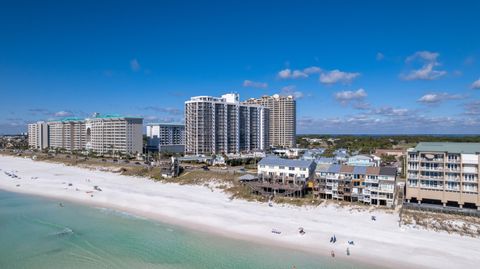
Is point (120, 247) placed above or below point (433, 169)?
below

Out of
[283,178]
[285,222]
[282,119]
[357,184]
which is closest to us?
[285,222]

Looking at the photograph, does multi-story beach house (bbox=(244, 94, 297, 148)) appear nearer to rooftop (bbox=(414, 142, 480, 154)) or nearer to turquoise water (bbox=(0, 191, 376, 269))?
rooftop (bbox=(414, 142, 480, 154))

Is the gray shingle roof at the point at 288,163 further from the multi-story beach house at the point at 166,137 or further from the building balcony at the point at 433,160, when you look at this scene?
the multi-story beach house at the point at 166,137

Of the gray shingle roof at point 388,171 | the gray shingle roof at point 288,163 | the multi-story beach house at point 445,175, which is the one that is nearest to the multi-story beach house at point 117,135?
the gray shingle roof at point 288,163

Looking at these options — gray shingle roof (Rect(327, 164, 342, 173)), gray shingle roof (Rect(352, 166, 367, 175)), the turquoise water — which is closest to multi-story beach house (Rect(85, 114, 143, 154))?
the turquoise water

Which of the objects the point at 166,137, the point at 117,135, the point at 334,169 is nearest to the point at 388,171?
the point at 334,169

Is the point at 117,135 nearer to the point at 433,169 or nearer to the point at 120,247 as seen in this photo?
the point at 120,247

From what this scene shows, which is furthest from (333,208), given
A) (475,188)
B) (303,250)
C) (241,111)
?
(241,111)
